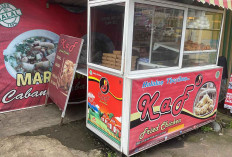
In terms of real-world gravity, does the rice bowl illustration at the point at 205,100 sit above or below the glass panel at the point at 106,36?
below

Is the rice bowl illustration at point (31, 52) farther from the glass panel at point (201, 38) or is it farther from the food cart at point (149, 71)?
the glass panel at point (201, 38)

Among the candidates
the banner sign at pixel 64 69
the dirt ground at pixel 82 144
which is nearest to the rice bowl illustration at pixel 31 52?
the banner sign at pixel 64 69

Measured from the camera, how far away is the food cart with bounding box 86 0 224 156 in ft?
9.56

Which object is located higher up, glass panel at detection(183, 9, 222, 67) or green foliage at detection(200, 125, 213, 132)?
glass panel at detection(183, 9, 222, 67)

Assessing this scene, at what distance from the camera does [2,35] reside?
4.22 metres

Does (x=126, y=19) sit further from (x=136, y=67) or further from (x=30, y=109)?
(x=30, y=109)

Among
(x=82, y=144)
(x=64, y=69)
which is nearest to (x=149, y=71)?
(x=82, y=144)

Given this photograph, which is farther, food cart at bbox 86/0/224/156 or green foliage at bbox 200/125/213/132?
green foliage at bbox 200/125/213/132

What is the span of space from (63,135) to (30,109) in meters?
1.46

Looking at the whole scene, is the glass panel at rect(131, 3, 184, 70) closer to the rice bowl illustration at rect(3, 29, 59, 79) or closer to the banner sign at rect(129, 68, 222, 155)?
the banner sign at rect(129, 68, 222, 155)

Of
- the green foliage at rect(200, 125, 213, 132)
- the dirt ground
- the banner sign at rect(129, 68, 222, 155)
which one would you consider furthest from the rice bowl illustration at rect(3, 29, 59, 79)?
the green foliage at rect(200, 125, 213, 132)

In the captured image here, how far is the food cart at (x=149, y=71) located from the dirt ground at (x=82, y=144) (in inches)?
8.8

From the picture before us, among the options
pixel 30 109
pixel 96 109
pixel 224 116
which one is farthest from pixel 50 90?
pixel 224 116

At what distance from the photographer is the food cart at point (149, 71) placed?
291 centimetres
